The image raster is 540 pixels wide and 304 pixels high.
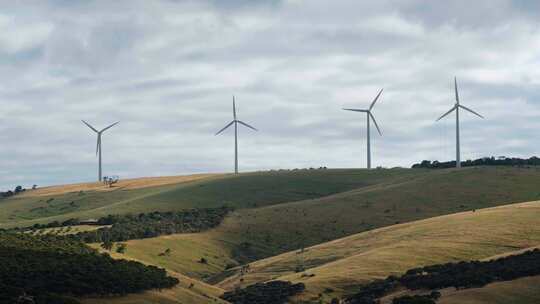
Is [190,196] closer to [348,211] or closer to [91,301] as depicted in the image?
[348,211]

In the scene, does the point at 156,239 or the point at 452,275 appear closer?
the point at 452,275

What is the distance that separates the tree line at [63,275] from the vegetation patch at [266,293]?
18.4 feet

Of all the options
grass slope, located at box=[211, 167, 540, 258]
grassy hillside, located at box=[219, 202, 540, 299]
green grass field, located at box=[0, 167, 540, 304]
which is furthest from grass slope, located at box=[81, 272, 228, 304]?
grass slope, located at box=[211, 167, 540, 258]

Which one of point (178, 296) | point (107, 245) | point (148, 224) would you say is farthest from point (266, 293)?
point (148, 224)

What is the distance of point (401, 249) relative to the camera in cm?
10844

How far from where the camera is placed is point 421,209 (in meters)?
164

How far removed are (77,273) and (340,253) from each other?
3730 centimetres

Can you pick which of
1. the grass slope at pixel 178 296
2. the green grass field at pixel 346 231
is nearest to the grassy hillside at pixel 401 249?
the green grass field at pixel 346 231

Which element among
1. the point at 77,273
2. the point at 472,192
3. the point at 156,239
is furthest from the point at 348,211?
the point at 77,273

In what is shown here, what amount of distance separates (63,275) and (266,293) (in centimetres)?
1798

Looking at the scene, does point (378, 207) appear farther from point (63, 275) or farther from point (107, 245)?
point (63, 275)

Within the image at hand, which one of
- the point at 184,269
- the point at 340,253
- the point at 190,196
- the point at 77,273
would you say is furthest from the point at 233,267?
the point at 190,196

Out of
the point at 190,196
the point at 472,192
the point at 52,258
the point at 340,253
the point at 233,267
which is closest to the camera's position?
the point at 52,258

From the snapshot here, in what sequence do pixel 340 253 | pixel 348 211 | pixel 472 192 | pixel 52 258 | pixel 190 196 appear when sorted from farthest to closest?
pixel 190 196
pixel 472 192
pixel 348 211
pixel 340 253
pixel 52 258
